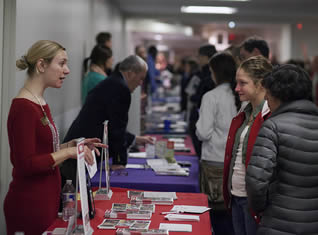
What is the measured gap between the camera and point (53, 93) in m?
4.73

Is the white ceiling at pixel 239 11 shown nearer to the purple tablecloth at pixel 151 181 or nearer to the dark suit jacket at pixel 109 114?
the dark suit jacket at pixel 109 114

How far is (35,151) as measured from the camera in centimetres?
242

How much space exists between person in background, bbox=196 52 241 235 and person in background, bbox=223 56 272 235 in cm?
90

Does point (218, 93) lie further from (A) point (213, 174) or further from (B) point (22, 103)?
(B) point (22, 103)

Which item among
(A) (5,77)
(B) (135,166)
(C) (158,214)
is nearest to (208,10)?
(B) (135,166)

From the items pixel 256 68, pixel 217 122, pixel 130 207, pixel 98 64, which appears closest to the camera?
pixel 130 207

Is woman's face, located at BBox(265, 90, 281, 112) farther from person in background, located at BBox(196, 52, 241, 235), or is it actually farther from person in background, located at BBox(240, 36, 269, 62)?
person in background, located at BBox(240, 36, 269, 62)

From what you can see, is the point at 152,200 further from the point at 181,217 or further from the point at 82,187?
the point at 82,187

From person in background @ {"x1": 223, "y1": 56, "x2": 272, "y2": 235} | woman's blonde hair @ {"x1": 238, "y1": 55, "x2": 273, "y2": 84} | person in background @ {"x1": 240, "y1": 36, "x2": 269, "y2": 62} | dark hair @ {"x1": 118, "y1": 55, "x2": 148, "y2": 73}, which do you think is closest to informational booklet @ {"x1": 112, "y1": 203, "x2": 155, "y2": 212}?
person in background @ {"x1": 223, "y1": 56, "x2": 272, "y2": 235}

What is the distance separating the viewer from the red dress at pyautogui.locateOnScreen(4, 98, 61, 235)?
7.62ft

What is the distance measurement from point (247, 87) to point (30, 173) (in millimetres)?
1466

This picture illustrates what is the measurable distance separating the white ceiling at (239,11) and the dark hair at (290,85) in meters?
7.18

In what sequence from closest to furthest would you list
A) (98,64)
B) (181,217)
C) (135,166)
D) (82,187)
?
(82,187) → (181,217) → (135,166) → (98,64)

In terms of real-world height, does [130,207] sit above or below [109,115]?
below
